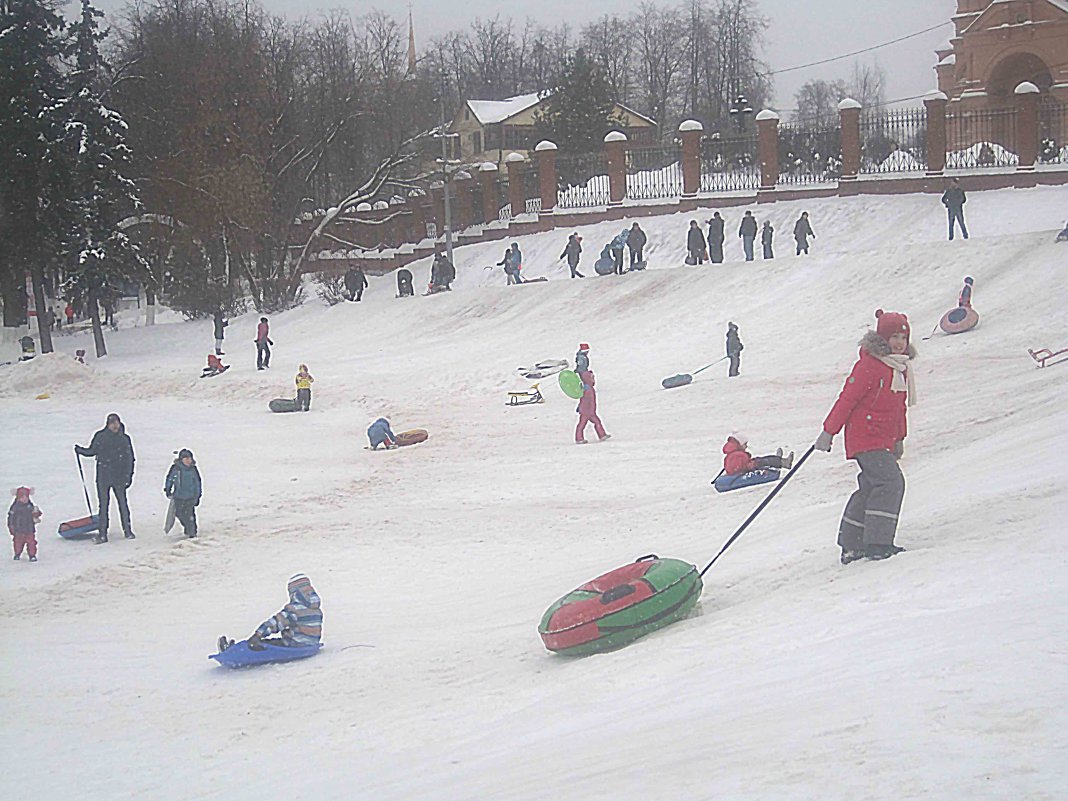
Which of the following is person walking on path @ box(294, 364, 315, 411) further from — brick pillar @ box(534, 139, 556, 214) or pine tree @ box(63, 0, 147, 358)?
brick pillar @ box(534, 139, 556, 214)

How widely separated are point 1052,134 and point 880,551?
30857 mm

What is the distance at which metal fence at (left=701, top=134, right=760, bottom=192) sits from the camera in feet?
126

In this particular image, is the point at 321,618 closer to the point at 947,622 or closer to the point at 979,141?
the point at 947,622

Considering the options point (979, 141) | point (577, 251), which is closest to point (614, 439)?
point (577, 251)

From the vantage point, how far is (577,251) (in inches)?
1387

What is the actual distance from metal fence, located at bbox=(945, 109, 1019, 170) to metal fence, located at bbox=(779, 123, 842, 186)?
3530mm

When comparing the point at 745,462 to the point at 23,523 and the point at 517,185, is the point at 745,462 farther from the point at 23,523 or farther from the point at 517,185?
the point at 517,185

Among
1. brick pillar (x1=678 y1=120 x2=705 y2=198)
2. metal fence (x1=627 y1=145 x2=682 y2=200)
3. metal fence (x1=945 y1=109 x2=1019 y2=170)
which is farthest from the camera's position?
metal fence (x1=627 y1=145 x2=682 y2=200)

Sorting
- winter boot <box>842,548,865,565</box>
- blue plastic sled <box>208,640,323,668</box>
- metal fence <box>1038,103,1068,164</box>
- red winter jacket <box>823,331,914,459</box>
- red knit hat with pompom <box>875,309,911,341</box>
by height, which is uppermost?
metal fence <box>1038,103,1068,164</box>

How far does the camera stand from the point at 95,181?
40.1 meters

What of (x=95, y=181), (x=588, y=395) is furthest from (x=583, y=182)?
(x=588, y=395)

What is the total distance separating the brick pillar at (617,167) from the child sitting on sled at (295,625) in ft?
108

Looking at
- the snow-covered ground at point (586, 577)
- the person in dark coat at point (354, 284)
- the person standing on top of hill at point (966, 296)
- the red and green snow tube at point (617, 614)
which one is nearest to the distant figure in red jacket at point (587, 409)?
the snow-covered ground at point (586, 577)

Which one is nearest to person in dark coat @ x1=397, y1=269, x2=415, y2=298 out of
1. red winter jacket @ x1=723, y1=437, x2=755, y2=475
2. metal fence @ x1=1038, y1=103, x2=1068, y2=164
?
metal fence @ x1=1038, y1=103, x2=1068, y2=164
